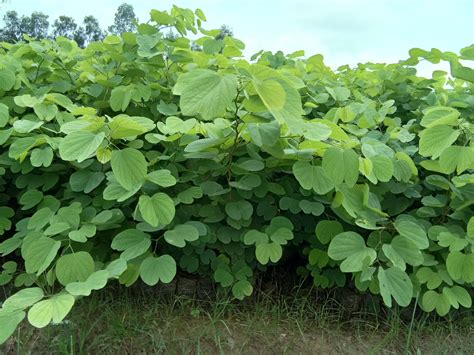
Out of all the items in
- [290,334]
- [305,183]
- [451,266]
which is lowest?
[290,334]

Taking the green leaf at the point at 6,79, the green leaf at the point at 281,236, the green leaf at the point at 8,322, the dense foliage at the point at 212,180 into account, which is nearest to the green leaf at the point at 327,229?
the dense foliage at the point at 212,180

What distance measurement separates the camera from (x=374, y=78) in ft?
9.91

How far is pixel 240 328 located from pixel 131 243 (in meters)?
0.59

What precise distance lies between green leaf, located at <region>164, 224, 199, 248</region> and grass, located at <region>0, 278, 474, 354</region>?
40 cm

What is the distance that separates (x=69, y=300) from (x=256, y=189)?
2.82 feet

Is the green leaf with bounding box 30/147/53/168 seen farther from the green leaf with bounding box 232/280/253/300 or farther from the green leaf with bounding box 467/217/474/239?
the green leaf with bounding box 467/217/474/239

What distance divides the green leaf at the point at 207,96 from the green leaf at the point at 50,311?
24.2 inches

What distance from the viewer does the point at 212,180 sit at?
6.38ft

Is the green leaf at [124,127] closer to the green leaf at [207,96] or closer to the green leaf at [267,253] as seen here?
the green leaf at [207,96]

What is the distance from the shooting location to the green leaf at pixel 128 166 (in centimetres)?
150

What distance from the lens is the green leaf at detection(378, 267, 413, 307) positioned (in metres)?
1.61

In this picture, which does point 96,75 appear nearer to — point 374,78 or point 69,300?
point 69,300

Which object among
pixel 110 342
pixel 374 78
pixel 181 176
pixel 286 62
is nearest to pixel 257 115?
pixel 181 176

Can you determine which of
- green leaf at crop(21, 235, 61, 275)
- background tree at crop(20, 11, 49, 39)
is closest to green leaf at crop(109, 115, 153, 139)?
green leaf at crop(21, 235, 61, 275)
